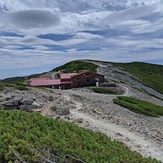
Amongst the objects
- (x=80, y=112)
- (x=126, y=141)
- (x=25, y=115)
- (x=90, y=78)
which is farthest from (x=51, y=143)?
(x=90, y=78)

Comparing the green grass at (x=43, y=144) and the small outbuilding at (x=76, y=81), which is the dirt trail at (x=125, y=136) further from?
the small outbuilding at (x=76, y=81)

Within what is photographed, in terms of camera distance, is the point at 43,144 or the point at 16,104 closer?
the point at 43,144

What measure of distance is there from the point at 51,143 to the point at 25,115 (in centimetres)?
445

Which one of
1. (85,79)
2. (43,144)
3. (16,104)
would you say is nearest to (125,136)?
(43,144)

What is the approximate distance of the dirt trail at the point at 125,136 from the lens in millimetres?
17062

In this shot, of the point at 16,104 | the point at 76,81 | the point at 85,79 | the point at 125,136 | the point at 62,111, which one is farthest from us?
the point at 85,79

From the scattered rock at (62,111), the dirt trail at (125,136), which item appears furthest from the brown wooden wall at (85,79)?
the dirt trail at (125,136)

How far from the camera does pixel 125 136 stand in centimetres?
2009

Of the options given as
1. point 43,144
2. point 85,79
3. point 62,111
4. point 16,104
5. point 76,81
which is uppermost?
point 43,144

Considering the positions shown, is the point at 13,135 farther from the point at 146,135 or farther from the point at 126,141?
the point at 146,135

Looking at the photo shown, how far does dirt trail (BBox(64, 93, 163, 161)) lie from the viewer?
1706 centimetres

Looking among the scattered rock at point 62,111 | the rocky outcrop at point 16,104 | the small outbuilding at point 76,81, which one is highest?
the rocky outcrop at point 16,104

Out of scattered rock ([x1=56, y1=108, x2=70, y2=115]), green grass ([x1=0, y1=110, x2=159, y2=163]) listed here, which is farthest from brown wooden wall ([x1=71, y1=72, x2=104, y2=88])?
green grass ([x1=0, y1=110, x2=159, y2=163])

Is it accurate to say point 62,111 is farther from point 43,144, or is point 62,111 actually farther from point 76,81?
point 76,81
